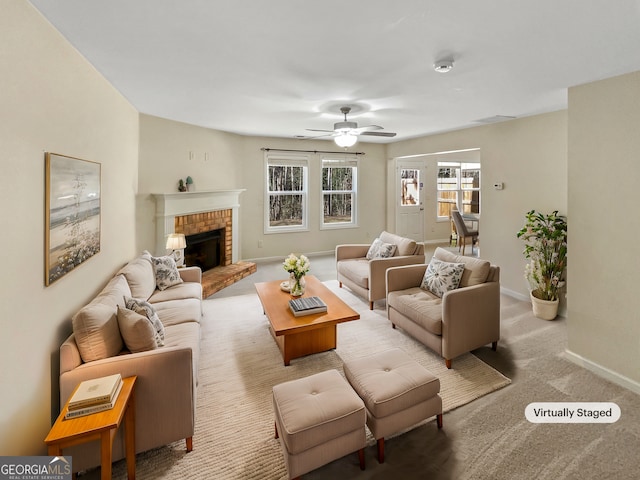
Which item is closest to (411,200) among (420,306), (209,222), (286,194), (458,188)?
(458,188)

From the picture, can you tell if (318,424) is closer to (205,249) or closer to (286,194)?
(205,249)

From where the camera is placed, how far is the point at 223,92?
3252mm

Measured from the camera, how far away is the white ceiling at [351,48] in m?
1.73

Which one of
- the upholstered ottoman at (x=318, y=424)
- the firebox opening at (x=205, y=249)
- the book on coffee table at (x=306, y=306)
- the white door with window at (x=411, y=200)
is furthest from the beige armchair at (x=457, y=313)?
the white door with window at (x=411, y=200)

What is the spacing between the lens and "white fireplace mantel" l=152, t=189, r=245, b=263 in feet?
14.5

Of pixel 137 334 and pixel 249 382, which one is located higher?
pixel 137 334

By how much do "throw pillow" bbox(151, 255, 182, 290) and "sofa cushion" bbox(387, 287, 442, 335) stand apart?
2.46 meters

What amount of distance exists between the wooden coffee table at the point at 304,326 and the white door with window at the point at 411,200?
204 inches

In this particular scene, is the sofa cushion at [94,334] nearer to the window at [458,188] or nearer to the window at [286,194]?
the window at [286,194]

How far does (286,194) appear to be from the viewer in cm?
683

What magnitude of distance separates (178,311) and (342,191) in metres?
5.14

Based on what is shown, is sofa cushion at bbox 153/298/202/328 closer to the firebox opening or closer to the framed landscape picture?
the framed landscape picture

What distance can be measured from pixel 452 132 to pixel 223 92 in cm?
403

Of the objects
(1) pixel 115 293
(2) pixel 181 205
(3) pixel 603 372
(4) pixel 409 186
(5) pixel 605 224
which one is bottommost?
(3) pixel 603 372
